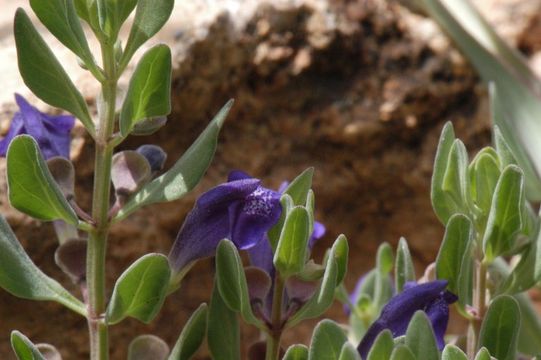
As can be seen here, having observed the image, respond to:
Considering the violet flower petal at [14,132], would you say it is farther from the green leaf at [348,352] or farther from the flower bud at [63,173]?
the green leaf at [348,352]

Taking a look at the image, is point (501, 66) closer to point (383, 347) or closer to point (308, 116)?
point (308, 116)

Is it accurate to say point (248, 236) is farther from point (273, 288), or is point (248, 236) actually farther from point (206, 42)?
point (206, 42)

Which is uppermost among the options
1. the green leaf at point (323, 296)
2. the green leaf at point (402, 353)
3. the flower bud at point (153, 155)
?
the flower bud at point (153, 155)

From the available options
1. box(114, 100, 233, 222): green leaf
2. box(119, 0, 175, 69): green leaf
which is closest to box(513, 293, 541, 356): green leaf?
box(114, 100, 233, 222): green leaf

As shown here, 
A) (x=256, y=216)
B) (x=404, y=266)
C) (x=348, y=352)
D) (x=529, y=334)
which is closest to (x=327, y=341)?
(x=348, y=352)


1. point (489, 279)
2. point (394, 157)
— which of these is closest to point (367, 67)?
point (394, 157)

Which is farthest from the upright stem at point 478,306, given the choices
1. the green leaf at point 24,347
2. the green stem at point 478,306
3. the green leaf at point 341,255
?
the green leaf at point 24,347
